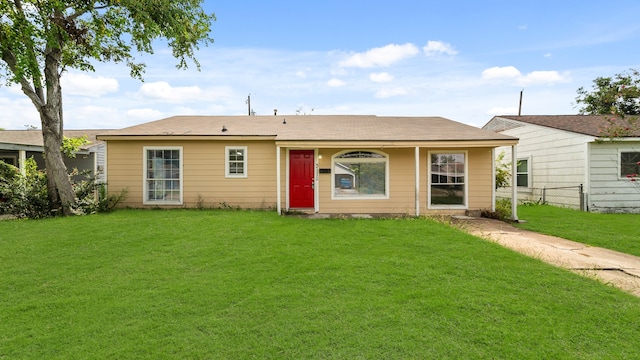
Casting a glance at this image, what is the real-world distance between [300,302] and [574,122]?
14.8 meters

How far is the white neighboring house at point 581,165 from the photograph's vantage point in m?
10.9

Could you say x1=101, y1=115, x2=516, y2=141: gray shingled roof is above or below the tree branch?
below

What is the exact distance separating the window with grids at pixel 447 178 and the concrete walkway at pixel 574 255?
188 cm

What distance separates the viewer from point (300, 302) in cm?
363

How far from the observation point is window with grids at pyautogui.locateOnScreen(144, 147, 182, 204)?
10.3 m

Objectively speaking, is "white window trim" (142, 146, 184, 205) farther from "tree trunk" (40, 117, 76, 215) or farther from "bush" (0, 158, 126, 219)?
"tree trunk" (40, 117, 76, 215)

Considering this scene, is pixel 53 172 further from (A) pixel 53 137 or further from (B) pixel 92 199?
(B) pixel 92 199

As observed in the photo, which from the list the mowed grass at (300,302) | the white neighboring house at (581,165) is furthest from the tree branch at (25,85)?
the white neighboring house at (581,165)

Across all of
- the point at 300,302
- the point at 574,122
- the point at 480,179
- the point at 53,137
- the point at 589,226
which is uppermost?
the point at 574,122

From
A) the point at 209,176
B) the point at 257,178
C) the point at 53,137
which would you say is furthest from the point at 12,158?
the point at 257,178

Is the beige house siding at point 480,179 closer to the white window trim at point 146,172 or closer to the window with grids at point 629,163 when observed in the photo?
the window with grids at point 629,163

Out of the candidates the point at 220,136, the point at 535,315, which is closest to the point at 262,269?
the point at 535,315

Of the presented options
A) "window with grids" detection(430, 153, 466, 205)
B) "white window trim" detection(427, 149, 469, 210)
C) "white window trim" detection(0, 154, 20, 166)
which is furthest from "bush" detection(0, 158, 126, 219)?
"window with grids" detection(430, 153, 466, 205)

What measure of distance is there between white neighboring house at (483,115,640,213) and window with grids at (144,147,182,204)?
36.6 ft
